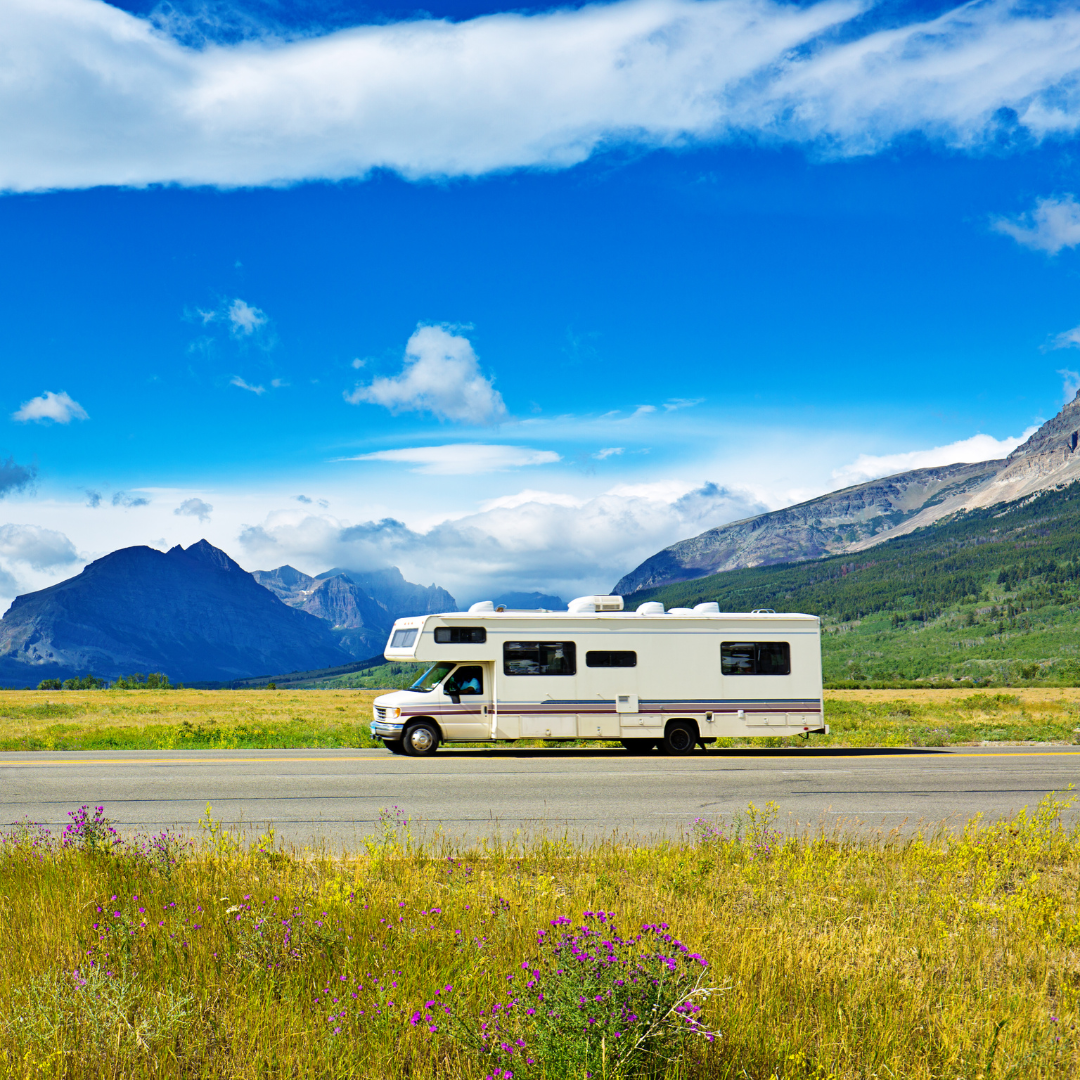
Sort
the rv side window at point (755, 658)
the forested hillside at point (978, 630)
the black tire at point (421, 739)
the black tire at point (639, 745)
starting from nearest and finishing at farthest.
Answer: the black tire at point (421, 739)
the rv side window at point (755, 658)
the black tire at point (639, 745)
the forested hillside at point (978, 630)

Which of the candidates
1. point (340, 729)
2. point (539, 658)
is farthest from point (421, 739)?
point (340, 729)

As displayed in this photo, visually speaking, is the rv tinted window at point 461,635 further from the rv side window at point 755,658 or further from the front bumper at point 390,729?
the rv side window at point 755,658

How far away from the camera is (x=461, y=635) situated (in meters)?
18.6

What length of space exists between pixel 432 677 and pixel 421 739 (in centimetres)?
135

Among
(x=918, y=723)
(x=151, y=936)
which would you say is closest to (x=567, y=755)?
(x=151, y=936)

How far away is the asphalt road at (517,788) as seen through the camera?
10.9 m

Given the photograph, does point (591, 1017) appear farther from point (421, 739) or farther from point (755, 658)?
point (755, 658)

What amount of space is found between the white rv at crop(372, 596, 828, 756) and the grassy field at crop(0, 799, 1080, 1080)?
10618 millimetres

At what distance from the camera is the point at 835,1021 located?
4.34 m

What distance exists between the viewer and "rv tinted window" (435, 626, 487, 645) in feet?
60.7

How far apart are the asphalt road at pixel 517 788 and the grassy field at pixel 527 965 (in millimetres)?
2718

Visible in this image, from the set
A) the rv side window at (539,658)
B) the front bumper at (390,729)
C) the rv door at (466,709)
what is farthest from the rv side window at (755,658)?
the front bumper at (390,729)

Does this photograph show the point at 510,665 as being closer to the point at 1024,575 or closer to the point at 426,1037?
the point at 426,1037

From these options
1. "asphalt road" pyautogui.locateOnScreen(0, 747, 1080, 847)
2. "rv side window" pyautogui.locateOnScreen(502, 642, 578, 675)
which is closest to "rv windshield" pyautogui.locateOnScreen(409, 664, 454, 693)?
"rv side window" pyautogui.locateOnScreen(502, 642, 578, 675)
